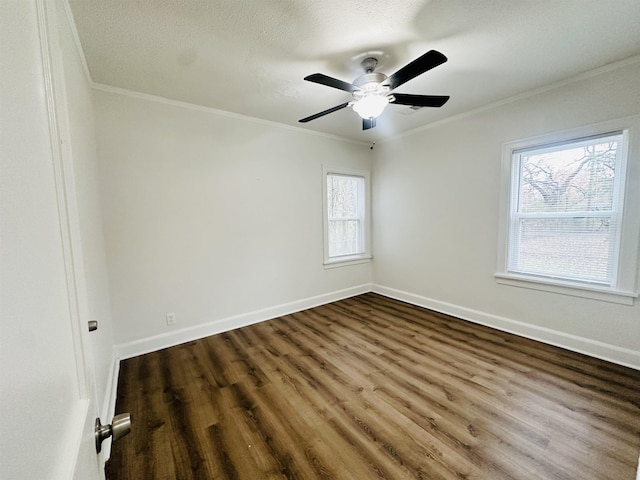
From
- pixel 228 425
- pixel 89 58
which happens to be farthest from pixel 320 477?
pixel 89 58

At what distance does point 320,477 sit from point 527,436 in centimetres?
129

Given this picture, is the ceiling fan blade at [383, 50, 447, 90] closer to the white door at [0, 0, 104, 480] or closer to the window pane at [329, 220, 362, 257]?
the white door at [0, 0, 104, 480]

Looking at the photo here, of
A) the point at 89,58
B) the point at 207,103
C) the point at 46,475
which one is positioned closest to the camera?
the point at 46,475

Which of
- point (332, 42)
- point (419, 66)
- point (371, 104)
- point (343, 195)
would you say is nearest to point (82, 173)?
point (332, 42)

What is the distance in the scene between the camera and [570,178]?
259cm

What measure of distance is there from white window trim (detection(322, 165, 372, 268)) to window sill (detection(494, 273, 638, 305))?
6.47ft

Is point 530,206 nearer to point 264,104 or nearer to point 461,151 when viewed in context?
point 461,151

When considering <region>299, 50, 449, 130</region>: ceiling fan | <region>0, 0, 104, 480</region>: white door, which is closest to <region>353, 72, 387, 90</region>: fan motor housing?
<region>299, 50, 449, 130</region>: ceiling fan

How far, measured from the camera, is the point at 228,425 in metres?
1.77

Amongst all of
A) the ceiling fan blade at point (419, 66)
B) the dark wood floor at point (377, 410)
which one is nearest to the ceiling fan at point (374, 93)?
the ceiling fan blade at point (419, 66)

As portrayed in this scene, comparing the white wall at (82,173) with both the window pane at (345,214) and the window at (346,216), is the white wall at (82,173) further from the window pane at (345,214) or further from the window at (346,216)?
the window pane at (345,214)

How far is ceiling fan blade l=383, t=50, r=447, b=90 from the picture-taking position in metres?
1.55

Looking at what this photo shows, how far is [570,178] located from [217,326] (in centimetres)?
400

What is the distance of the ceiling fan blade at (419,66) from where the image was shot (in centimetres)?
155
